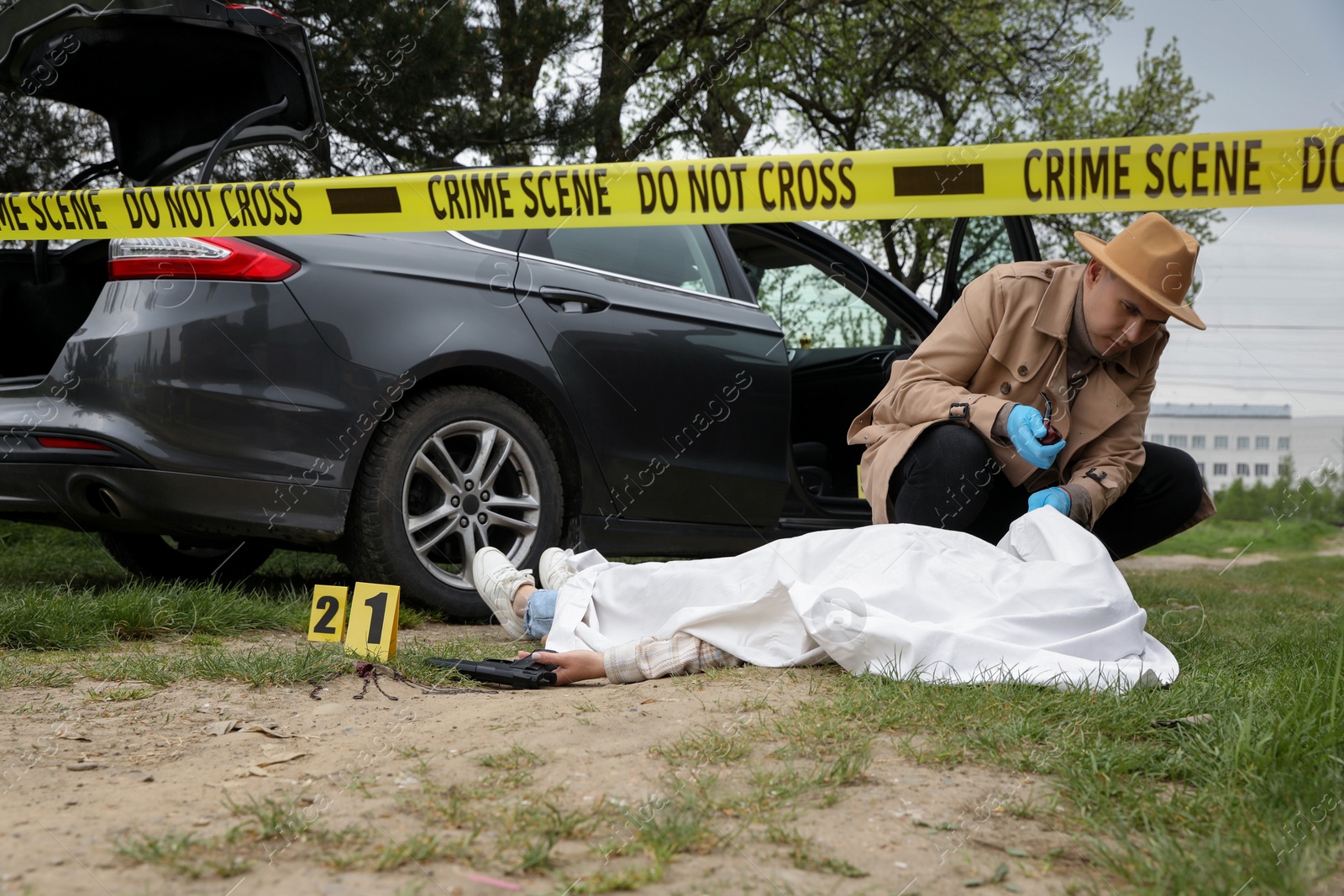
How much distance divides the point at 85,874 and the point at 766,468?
9.97 ft

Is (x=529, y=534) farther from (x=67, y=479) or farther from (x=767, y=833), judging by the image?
(x=767, y=833)

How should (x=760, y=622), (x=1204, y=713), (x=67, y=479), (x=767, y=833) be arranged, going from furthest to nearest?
(x=67, y=479) < (x=760, y=622) < (x=1204, y=713) < (x=767, y=833)

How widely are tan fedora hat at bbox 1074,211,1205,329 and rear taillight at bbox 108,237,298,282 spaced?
2412mm

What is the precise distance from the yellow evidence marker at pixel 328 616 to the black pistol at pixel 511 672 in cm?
53

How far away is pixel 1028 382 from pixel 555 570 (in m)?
1.51

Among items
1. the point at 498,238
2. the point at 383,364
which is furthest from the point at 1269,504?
the point at 383,364

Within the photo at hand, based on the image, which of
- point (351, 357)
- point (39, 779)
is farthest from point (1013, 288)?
point (39, 779)

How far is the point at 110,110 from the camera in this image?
410 centimetres

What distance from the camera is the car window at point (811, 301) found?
4.46 m

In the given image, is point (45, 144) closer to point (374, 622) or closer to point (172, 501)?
point (172, 501)

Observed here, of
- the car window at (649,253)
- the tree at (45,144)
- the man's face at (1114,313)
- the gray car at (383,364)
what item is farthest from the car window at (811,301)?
the tree at (45,144)

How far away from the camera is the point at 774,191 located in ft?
10.6

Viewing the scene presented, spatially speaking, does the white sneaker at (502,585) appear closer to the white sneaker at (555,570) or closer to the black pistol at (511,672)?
the white sneaker at (555,570)

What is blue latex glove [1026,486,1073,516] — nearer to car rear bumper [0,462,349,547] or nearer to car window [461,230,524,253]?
car window [461,230,524,253]
